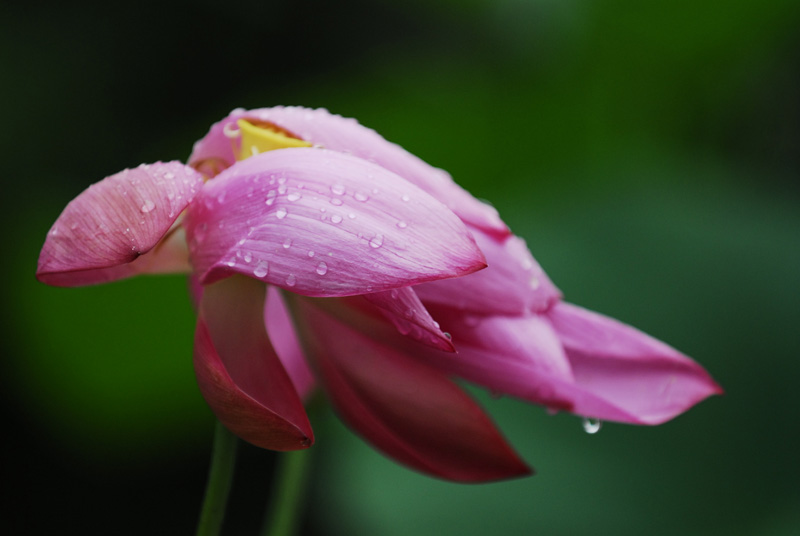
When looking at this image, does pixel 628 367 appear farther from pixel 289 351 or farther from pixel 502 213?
pixel 502 213

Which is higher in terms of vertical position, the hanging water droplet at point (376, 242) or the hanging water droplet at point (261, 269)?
the hanging water droplet at point (376, 242)

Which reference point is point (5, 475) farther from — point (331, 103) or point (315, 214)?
point (315, 214)

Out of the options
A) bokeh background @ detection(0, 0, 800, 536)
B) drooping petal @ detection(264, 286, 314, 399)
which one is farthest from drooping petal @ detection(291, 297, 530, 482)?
bokeh background @ detection(0, 0, 800, 536)

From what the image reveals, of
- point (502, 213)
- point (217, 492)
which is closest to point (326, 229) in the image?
point (217, 492)

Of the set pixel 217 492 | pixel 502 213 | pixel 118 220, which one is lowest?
pixel 217 492

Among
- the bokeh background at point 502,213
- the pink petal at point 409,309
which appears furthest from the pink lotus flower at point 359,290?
the bokeh background at point 502,213

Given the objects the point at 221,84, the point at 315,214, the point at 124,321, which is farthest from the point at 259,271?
the point at 221,84

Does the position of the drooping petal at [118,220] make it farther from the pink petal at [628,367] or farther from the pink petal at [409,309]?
the pink petal at [628,367]
